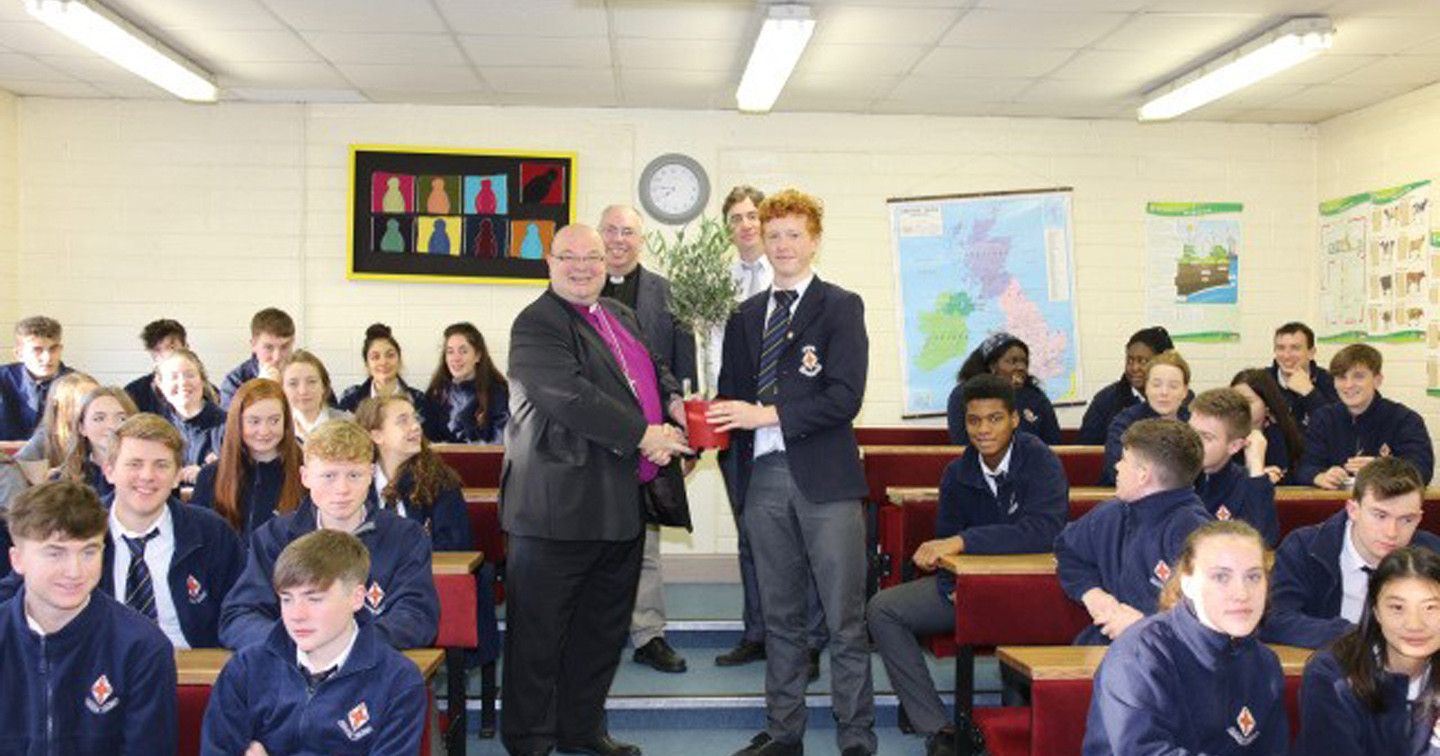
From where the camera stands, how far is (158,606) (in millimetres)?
3201

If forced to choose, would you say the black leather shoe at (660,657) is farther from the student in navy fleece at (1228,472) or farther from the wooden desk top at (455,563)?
the student in navy fleece at (1228,472)

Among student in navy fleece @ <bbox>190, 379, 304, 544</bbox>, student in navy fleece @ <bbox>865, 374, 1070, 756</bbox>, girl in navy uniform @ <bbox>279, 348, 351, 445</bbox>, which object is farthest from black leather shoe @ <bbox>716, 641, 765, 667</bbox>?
student in navy fleece @ <bbox>190, 379, 304, 544</bbox>

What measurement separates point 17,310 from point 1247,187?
7814 millimetres

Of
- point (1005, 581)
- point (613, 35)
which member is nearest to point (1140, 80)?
point (613, 35)

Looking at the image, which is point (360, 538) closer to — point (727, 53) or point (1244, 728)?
point (1244, 728)

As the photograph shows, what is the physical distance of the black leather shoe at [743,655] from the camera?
5.01 metres

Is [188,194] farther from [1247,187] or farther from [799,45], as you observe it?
[1247,187]

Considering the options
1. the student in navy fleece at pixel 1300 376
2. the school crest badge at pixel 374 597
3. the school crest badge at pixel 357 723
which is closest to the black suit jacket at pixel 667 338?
the school crest badge at pixel 374 597

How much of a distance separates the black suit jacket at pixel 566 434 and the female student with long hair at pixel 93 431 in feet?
4.74

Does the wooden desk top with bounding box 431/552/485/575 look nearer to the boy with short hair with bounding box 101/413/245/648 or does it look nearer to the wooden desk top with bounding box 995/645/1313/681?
the boy with short hair with bounding box 101/413/245/648

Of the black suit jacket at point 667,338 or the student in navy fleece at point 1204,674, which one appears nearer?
the student in navy fleece at point 1204,674

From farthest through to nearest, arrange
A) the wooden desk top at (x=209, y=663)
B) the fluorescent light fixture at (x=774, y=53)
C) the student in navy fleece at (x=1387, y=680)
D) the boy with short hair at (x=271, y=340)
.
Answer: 1. the boy with short hair at (x=271, y=340)
2. the fluorescent light fixture at (x=774, y=53)
3. the wooden desk top at (x=209, y=663)
4. the student in navy fleece at (x=1387, y=680)

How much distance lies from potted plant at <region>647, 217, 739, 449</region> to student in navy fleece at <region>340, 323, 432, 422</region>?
3.08 meters

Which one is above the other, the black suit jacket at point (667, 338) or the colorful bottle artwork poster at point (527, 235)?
the colorful bottle artwork poster at point (527, 235)
